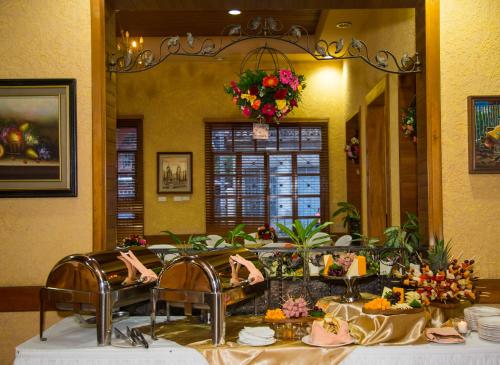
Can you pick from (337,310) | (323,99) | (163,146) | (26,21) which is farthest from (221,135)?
(337,310)

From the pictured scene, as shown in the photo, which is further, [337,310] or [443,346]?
[337,310]

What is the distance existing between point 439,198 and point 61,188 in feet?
7.28

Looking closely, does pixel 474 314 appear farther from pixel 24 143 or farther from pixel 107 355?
pixel 24 143

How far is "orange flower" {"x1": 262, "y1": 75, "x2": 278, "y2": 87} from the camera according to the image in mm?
3451

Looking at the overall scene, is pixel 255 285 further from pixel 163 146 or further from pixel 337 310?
pixel 163 146

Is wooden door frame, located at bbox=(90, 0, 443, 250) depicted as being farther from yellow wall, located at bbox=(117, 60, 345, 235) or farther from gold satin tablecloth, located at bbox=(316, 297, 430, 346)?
yellow wall, located at bbox=(117, 60, 345, 235)

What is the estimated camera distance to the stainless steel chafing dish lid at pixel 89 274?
2.69 metres

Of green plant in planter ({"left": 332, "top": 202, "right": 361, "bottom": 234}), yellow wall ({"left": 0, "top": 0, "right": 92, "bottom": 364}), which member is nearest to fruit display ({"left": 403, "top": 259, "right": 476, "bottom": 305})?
yellow wall ({"left": 0, "top": 0, "right": 92, "bottom": 364})

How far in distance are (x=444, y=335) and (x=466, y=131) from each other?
129 cm

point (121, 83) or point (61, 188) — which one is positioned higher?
point (121, 83)

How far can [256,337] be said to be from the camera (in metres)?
2.63

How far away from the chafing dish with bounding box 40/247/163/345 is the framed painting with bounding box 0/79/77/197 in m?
0.64

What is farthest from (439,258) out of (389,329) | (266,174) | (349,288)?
(266,174)

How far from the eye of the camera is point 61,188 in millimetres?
3279
